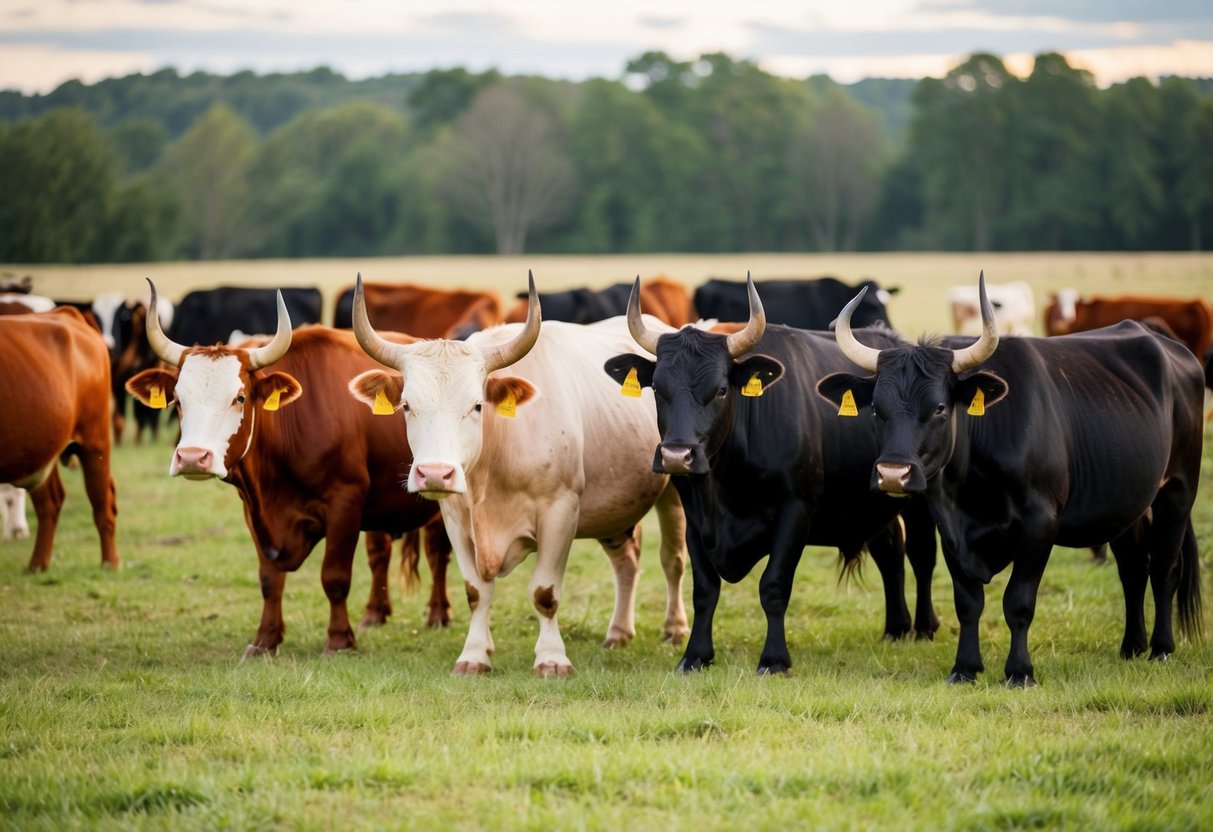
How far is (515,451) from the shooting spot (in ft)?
26.5

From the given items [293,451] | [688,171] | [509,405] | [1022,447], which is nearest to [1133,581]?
[1022,447]

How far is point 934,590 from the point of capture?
1053 cm

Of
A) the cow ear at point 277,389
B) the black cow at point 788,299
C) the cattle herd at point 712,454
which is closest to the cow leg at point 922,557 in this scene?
the cattle herd at point 712,454

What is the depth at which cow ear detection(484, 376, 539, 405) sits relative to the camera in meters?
7.90

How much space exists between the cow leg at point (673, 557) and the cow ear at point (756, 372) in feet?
5.46

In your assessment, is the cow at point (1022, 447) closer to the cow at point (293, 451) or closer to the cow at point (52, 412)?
the cow at point (293, 451)

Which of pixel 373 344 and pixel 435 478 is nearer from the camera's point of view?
pixel 435 478

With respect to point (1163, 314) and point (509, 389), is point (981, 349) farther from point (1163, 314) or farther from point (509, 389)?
point (1163, 314)

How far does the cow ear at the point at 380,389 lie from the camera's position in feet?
26.2

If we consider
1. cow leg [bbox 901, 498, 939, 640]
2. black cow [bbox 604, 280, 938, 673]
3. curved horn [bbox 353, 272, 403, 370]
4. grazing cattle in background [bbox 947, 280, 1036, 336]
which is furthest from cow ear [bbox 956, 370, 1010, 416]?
grazing cattle in background [bbox 947, 280, 1036, 336]

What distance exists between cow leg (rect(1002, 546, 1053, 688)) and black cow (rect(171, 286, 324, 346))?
677 inches

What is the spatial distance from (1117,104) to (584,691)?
250 ft

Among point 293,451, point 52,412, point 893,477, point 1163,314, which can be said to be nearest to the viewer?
point 893,477

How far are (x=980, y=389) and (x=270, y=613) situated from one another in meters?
4.62
